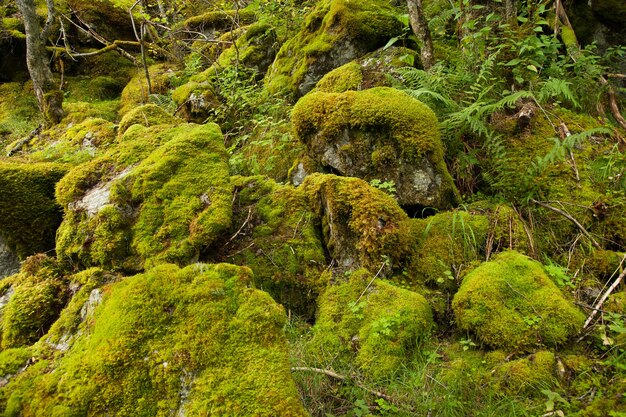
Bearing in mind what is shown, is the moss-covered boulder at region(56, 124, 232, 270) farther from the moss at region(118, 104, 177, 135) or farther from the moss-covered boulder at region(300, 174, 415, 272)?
the moss at region(118, 104, 177, 135)

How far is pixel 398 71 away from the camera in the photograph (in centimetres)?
515

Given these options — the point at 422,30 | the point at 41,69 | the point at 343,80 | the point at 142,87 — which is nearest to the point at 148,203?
the point at 343,80

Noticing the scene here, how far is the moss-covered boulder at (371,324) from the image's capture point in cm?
284

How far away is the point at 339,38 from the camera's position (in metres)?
6.30

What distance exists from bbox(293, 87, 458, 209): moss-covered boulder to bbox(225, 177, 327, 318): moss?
794 millimetres

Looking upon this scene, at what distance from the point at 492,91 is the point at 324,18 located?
347 cm

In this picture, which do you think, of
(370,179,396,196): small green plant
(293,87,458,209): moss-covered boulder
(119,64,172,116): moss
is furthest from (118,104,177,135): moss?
(119,64,172,116): moss

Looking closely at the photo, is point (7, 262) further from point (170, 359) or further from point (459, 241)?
point (459, 241)

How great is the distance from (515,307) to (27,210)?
4.72 m

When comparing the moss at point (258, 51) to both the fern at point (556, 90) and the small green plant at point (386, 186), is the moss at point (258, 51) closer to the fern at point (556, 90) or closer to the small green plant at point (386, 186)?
the small green plant at point (386, 186)

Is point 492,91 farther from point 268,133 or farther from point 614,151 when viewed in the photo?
point 268,133

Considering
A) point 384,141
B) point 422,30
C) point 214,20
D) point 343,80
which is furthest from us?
point 214,20

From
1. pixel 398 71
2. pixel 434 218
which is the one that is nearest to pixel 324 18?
pixel 398 71

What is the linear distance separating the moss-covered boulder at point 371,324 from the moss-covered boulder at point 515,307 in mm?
364
